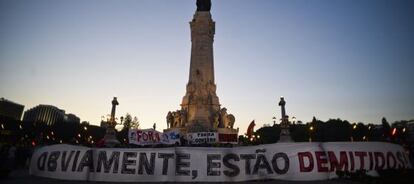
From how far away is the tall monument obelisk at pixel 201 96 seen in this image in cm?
4066

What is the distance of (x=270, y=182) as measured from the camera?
12.8 m

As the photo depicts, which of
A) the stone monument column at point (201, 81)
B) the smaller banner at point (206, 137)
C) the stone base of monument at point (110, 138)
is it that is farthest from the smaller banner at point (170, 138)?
the stone monument column at point (201, 81)

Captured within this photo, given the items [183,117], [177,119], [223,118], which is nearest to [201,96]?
[183,117]

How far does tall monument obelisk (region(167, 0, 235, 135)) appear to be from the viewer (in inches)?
1601

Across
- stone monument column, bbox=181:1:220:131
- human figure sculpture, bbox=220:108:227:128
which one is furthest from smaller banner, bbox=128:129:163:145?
human figure sculpture, bbox=220:108:227:128

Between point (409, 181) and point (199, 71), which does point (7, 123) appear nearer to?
point (199, 71)

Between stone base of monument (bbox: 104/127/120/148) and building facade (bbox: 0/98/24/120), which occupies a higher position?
building facade (bbox: 0/98/24/120)

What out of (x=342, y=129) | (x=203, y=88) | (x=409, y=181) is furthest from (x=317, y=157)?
(x=342, y=129)

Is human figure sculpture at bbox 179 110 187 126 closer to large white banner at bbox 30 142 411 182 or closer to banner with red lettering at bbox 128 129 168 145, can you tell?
banner with red lettering at bbox 128 129 168 145

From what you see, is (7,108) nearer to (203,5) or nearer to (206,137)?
(203,5)

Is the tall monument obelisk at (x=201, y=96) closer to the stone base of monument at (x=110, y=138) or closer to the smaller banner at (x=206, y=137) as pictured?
the smaller banner at (x=206, y=137)

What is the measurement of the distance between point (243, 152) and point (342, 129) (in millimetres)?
64817

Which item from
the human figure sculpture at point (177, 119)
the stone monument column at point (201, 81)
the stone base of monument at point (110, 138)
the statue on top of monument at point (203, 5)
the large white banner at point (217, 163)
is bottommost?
the large white banner at point (217, 163)

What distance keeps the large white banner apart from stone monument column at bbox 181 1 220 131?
85.1 ft
